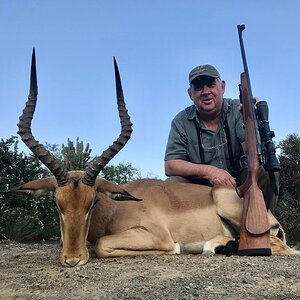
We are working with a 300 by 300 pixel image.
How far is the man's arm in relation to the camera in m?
5.95

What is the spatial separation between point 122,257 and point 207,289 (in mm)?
1881

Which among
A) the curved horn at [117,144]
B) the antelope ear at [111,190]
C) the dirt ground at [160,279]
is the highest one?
the curved horn at [117,144]

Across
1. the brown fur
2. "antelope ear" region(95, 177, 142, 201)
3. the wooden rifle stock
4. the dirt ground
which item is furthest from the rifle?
"antelope ear" region(95, 177, 142, 201)

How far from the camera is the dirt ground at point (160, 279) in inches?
113

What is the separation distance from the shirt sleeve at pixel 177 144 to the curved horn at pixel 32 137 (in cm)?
239

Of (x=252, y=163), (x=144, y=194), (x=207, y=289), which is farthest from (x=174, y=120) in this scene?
(x=207, y=289)

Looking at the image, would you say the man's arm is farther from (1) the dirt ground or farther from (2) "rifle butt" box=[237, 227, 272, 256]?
(1) the dirt ground

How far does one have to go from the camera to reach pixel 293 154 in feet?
44.3

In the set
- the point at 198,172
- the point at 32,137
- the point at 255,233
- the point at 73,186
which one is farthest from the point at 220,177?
the point at 32,137

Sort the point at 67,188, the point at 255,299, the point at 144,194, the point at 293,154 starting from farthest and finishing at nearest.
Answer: the point at 293,154 < the point at 144,194 < the point at 67,188 < the point at 255,299

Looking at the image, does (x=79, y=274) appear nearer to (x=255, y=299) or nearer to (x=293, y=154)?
(x=255, y=299)

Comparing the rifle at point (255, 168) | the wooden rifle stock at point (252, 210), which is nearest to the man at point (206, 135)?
the rifle at point (255, 168)

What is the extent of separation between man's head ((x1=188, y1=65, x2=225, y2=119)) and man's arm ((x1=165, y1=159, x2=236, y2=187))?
90cm

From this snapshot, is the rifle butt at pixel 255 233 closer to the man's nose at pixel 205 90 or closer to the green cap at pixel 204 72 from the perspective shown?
the man's nose at pixel 205 90
